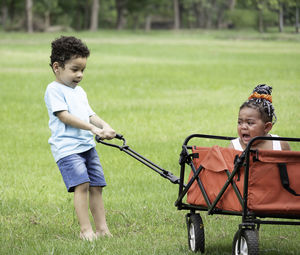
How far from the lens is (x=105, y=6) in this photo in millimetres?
94312

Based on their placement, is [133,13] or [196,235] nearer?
[196,235]

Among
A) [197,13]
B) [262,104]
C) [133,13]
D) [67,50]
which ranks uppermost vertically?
[197,13]

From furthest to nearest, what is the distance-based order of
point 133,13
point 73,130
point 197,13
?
point 197,13 < point 133,13 < point 73,130

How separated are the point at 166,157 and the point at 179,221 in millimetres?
3457

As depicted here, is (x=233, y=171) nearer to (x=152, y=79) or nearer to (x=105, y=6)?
(x=152, y=79)

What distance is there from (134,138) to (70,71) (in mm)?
5731

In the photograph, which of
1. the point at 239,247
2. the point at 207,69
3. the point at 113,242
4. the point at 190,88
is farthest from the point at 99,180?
the point at 207,69

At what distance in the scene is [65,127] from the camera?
5.29 metres

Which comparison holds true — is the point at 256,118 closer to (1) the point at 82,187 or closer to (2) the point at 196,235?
(2) the point at 196,235

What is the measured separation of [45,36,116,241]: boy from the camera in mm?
5223

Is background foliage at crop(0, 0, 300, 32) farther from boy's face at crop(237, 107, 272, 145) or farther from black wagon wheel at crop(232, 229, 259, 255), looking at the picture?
black wagon wheel at crop(232, 229, 259, 255)

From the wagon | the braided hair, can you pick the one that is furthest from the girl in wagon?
the wagon

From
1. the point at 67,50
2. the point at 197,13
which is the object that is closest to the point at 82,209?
the point at 67,50

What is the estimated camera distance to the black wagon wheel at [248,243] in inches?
156
